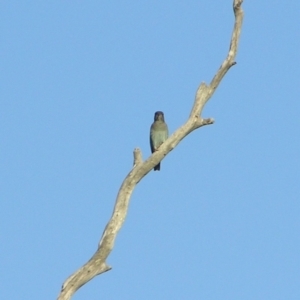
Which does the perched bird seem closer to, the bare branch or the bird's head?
the bird's head

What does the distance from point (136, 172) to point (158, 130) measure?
6962 mm

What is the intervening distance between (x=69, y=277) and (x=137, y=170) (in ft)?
6.18

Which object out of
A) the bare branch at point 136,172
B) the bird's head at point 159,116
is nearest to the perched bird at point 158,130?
the bird's head at point 159,116

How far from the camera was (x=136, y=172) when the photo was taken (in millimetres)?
14094

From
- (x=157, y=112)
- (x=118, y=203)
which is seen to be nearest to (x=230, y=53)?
(x=118, y=203)

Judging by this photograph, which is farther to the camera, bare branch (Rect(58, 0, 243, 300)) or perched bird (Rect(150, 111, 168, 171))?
perched bird (Rect(150, 111, 168, 171))

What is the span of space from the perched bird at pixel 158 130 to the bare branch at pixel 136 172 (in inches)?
231

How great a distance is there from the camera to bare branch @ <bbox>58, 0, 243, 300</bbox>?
13.1 m

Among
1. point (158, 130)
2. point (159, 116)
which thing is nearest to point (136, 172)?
point (158, 130)

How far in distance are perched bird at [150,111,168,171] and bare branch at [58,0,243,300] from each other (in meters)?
5.88

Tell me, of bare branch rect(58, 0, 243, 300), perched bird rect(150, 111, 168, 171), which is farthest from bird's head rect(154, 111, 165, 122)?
bare branch rect(58, 0, 243, 300)

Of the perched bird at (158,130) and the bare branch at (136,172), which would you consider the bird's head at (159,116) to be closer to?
the perched bird at (158,130)

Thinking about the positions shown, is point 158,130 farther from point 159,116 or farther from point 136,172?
point 136,172

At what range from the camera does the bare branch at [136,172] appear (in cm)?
1307
